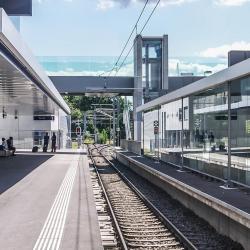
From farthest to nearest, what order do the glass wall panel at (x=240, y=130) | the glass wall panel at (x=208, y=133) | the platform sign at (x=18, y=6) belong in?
the platform sign at (x=18, y=6) → the glass wall panel at (x=208, y=133) → the glass wall panel at (x=240, y=130)

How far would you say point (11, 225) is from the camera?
10375mm

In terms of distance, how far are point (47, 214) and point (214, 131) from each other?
22.1 ft

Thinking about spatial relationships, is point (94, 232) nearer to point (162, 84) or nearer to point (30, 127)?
point (162, 84)

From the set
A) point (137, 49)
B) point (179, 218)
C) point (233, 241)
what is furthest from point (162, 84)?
point (233, 241)

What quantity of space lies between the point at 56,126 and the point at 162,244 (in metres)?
47.8

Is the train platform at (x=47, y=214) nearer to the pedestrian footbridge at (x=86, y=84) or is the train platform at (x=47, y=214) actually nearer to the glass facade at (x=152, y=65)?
the pedestrian footbridge at (x=86, y=84)

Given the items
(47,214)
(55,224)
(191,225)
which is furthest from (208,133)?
(55,224)

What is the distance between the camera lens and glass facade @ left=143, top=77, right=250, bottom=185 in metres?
13.9

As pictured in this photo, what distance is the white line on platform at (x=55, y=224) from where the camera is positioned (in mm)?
8646

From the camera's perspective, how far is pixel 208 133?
57.7 feet

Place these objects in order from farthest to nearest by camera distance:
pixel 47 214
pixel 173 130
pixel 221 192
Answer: pixel 173 130 → pixel 221 192 → pixel 47 214

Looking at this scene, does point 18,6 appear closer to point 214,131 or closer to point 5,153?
point 5,153

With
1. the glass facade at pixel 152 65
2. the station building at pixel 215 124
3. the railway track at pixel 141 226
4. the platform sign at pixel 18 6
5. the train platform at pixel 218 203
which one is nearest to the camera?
the train platform at pixel 218 203

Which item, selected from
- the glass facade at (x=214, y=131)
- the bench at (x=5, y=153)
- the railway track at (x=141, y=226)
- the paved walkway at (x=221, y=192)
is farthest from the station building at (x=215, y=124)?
the bench at (x=5, y=153)
